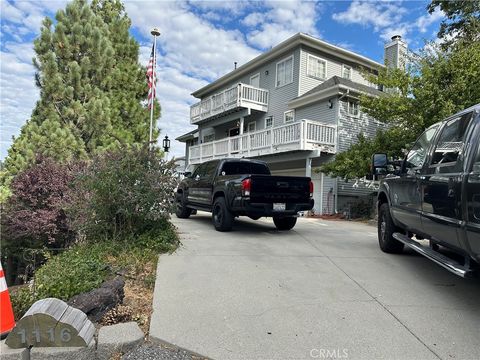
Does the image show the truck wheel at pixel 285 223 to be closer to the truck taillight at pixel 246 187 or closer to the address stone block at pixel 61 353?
the truck taillight at pixel 246 187

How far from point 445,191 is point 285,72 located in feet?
59.5

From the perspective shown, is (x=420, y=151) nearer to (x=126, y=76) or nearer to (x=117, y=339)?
(x=117, y=339)

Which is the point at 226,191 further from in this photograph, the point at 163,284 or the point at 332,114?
the point at 332,114

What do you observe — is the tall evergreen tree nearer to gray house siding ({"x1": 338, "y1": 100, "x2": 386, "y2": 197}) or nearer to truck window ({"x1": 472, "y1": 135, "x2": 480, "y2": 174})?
gray house siding ({"x1": 338, "y1": 100, "x2": 386, "y2": 197})

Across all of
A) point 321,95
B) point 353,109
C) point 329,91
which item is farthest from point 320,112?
point 353,109

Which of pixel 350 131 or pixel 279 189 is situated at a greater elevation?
pixel 350 131

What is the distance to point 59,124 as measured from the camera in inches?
511

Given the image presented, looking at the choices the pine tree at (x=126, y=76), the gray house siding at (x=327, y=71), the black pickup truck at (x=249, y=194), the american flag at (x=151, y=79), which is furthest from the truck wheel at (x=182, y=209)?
the gray house siding at (x=327, y=71)

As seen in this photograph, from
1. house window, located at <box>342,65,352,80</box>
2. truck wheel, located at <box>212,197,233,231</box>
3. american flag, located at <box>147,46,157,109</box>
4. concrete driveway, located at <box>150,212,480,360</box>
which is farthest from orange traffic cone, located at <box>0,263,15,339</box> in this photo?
house window, located at <box>342,65,352,80</box>

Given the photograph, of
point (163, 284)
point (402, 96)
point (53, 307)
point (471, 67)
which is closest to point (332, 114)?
point (402, 96)

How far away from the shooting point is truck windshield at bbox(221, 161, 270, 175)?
10.1 m

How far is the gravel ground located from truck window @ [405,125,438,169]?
3920mm

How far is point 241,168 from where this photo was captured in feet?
34.3

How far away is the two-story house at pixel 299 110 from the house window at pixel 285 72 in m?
0.05
